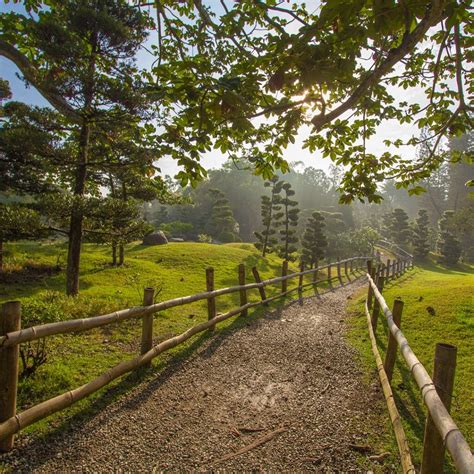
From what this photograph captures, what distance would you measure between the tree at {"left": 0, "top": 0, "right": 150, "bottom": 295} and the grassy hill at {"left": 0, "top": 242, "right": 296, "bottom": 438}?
2.46m

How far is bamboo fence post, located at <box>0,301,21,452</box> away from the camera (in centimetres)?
299

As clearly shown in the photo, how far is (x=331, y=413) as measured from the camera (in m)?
4.11

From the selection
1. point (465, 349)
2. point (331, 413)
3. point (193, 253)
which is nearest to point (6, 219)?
point (331, 413)

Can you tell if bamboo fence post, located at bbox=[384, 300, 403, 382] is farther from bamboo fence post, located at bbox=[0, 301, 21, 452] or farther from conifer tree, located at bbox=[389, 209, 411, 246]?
conifer tree, located at bbox=[389, 209, 411, 246]

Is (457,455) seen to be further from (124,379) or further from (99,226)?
(99,226)

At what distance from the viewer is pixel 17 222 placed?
8.69 metres

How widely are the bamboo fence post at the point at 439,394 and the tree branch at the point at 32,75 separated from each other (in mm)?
8302

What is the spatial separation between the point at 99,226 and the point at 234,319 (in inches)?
240

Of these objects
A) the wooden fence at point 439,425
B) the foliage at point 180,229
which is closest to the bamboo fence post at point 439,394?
the wooden fence at point 439,425

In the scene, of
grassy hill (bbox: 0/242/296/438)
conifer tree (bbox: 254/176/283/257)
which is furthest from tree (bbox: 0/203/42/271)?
conifer tree (bbox: 254/176/283/257)

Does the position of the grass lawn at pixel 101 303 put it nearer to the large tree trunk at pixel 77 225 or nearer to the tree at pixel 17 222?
the large tree trunk at pixel 77 225

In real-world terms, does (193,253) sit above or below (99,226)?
below

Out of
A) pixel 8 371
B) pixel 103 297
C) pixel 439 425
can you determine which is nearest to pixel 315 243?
pixel 103 297

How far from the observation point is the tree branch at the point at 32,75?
20.0ft
